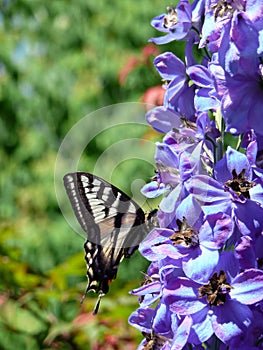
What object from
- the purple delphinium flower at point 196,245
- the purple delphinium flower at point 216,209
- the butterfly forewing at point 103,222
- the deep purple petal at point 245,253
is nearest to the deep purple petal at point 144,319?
the purple delphinium flower at point 216,209

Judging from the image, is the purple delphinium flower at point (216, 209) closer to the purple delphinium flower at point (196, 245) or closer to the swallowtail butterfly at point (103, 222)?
the purple delphinium flower at point (196, 245)

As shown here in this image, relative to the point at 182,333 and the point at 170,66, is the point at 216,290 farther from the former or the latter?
the point at 170,66

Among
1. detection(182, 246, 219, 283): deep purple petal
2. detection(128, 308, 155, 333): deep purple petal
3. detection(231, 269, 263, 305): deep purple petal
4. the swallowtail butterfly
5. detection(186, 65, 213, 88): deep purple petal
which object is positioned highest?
detection(186, 65, 213, 88): deep purple petal

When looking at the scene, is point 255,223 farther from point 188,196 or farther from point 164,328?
point 164,328

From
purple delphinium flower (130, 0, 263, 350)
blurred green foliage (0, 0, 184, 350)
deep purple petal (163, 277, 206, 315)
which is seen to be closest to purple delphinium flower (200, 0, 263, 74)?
purple delphinium flower (130, 0, 263, 350)

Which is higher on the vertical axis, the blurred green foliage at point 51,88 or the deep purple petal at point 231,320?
the deep purple petal at point 231,320

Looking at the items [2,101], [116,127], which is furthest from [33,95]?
[116,127]

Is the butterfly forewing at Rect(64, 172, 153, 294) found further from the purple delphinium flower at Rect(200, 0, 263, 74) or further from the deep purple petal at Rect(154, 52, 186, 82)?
the purple delphinium flower at Rect(200, 0, 263, 74)

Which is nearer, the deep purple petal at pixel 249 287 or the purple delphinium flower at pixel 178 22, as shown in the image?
the deep purple petal at pixel 249 287
